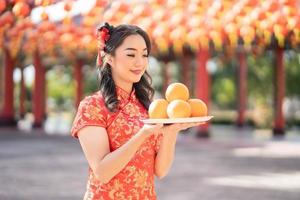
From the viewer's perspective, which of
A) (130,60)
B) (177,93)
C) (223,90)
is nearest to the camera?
(177,93)

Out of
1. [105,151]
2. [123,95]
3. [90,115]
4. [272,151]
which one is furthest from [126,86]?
[272,151]

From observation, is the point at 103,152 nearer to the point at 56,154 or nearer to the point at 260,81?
the point at 56,154

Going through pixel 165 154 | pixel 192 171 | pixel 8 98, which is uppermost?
pixel 165 154

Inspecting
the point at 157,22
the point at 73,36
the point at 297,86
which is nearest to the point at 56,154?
the point at 73,36

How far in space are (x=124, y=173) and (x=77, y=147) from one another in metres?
12.8

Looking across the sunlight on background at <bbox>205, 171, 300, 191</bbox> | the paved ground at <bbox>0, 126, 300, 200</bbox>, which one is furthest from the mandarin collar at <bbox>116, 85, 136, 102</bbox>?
the sunlight on background at <bbox>205, 171, 300, 191</bbox>

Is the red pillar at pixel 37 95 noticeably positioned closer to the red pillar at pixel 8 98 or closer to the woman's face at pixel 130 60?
the red pillar at pixel 8 98

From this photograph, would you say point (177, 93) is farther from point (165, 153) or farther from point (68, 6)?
point (68, 6)

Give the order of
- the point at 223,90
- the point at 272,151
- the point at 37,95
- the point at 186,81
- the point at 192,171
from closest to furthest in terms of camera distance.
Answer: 1. the point at 192,171
2. the point at 272,151
3. the point at 37,95
4. the point at 186,81
5. the point at 223,90

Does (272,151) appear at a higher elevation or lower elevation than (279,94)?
lower

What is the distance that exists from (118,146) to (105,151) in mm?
90

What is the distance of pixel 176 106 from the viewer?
2148 mm

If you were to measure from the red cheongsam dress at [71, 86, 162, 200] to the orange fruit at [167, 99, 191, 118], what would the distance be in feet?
0.86

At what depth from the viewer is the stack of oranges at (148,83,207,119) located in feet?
7.04
